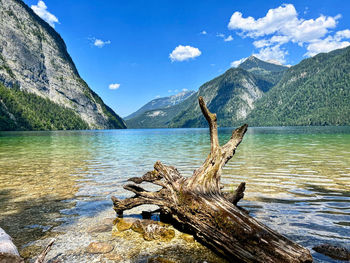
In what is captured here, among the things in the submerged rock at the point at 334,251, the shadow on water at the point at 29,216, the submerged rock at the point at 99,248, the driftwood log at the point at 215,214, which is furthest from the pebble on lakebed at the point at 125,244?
the submerged rock at the point at 334,251

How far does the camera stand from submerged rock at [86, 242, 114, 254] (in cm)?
543

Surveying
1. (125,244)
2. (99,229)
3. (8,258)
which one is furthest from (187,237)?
(8,258)

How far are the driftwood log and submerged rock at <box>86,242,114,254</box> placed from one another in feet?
5.46

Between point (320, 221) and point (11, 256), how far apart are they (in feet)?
25.3

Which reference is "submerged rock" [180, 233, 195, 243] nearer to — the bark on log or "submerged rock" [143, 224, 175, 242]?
"submerged rock" [143, 224, 175, 242]

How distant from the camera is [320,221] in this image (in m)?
6.93

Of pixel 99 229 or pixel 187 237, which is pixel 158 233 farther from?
pixel 99 229

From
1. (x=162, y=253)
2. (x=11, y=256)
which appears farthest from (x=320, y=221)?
(x=11, y=256)

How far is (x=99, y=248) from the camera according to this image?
553cm

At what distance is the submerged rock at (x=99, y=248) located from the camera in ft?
17.8

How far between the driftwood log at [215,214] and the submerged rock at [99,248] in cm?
166

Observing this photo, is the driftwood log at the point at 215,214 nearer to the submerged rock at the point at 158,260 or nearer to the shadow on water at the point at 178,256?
the shadow on water at the point at 178,256

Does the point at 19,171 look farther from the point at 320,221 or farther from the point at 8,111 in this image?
the point at 8,111

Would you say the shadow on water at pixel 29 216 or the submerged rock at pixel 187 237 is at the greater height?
the submerged rock at pixel 187 237
